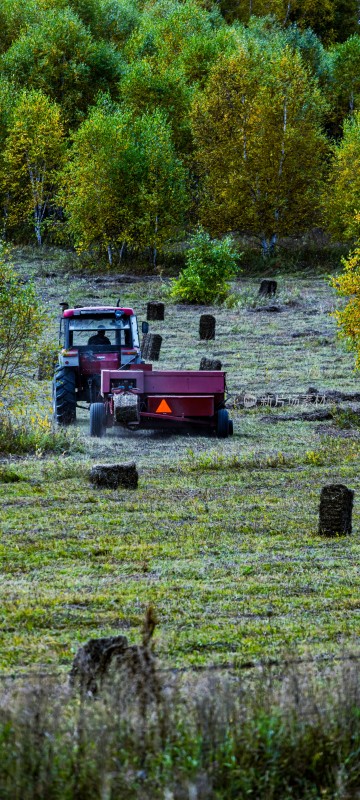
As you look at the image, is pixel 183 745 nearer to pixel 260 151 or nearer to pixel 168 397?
pixel 168 397

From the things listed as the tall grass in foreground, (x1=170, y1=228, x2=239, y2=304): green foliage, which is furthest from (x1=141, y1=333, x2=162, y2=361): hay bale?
the tall grass in foreground

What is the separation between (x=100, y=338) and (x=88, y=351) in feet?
1.35

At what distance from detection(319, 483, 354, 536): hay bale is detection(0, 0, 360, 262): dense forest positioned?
3432 cm

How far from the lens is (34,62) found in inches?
2672

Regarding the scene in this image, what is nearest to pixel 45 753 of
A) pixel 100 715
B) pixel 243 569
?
pixel 100 715

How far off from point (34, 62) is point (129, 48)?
1164cm

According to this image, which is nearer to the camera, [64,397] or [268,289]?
[64,397]

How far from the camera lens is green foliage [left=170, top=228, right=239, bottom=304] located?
39719 mm

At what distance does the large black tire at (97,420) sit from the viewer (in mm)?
18406

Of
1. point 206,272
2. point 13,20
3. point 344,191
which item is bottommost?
point 206,272

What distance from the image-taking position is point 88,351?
68.3 ft

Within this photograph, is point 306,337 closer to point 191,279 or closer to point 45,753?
point 191,279

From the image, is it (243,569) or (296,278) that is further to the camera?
(296,278)

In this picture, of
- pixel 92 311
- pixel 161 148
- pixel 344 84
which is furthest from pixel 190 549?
pixel 344 84
